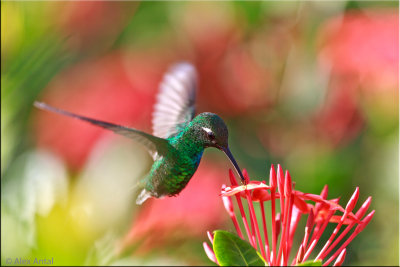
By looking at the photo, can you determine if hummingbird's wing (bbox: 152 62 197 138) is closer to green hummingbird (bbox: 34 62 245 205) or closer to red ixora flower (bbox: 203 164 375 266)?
green hummingbird (bbox: 34 62 245 205)

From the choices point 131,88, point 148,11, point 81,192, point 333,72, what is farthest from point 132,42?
point 81,192

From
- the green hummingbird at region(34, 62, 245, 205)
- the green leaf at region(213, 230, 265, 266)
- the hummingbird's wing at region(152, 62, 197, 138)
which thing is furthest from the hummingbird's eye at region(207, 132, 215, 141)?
the hummingbird's wing at region(152, 62, 197, 138)

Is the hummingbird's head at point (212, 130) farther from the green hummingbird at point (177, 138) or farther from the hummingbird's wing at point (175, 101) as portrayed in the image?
the hummingbird's wing at point (175, 101)

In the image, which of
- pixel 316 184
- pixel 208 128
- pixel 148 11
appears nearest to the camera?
pixel 208 128

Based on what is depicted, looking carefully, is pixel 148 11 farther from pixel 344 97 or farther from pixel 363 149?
pixel 363 149

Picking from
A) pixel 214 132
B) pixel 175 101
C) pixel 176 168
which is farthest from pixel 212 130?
pixel 175 101

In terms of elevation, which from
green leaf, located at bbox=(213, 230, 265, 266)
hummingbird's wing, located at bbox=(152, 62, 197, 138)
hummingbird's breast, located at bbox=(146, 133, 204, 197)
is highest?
hummingbird's wing, located at bbox=(152, 62, 197, 138)

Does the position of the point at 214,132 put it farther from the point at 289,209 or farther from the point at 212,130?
the point at 289,209
